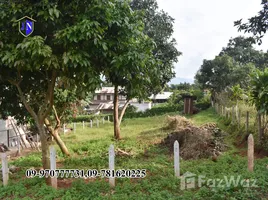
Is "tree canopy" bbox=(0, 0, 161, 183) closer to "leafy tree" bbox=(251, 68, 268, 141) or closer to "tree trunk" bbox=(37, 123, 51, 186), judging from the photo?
"tree trunk" bbox=(37, 123, 51, 186)

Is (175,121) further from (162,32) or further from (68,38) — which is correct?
(68,38)

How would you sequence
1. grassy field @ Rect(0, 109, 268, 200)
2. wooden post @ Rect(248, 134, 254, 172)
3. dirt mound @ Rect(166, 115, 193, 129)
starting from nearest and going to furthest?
grassy field @ Rect(0, 109, 268, 200) < wooden post @ Rect(248, 134, 254, 172) < dirt mound @ Rect(166, 115, 193, 129)

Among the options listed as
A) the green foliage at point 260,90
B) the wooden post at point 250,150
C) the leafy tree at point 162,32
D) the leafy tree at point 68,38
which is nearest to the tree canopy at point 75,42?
the leafy tree at point 68,38

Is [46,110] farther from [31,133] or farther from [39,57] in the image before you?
[31,133]

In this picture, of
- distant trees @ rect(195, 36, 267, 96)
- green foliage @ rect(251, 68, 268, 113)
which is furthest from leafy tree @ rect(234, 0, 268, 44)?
distant trees @ rect(195, 36, 267, 96)

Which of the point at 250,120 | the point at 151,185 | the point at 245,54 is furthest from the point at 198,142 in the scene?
the point at 245,54

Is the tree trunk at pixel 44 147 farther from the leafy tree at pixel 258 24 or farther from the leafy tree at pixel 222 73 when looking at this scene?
the leafy tree at pixel 222 73

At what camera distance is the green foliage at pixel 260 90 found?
25.8ft

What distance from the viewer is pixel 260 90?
8203 mm

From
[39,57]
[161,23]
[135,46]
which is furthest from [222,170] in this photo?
[161,23]

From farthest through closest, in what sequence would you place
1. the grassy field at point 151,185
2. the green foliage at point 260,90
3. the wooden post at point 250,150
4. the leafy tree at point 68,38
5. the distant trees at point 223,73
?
the distant trees at point 223,73, the green foliage at point 260,90, the wooden post at point 250,150, the grassy field at point 151,185, the leafy tree at point 68,38

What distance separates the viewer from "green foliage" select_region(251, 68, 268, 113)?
7.87 meters

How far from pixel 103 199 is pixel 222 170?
3.29 metres

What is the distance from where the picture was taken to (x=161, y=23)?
47.1ft
